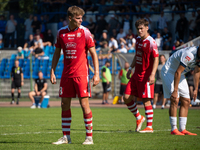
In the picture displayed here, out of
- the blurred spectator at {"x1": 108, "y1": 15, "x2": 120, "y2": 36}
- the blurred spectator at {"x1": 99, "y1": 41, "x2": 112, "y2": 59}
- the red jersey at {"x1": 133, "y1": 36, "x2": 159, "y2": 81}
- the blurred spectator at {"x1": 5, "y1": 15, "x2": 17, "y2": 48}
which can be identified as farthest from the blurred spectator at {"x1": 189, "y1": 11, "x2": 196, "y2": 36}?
the red jersey at {"x1": 133, "y1": 36, "x2": 159, "y2": 81}

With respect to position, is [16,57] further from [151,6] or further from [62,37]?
[62,37]

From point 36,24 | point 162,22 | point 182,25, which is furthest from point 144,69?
point 36,24

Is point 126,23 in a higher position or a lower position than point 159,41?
higher

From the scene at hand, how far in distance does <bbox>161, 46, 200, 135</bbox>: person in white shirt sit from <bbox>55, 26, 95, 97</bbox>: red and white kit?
2.00m

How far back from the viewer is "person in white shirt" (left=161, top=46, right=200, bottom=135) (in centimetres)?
716

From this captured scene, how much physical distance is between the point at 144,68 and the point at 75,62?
2571 mm

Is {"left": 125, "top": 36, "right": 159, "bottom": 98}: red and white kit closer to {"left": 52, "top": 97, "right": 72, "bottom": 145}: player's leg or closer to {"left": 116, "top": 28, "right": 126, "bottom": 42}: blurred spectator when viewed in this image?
{"left": 52, "top": 97, "right": 72, "bottom": 145}: player's leg

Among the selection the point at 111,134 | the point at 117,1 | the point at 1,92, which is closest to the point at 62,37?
the point at 111,134

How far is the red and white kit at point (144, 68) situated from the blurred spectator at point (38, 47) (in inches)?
642

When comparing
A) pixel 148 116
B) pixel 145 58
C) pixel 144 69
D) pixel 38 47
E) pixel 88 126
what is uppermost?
pixel 38 47

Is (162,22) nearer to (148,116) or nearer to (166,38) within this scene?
(166,38)

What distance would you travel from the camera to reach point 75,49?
20.8 ft

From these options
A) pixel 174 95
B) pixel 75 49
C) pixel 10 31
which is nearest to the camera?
pixel 75 49

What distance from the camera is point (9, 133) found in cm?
805
